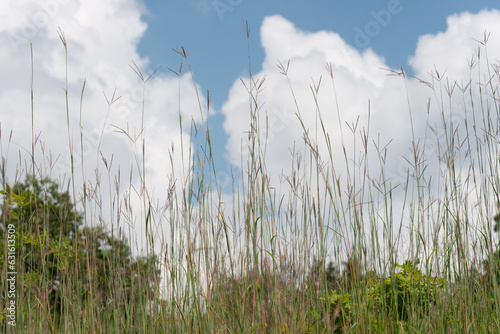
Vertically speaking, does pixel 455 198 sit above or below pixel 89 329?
above

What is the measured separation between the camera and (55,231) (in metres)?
9.27

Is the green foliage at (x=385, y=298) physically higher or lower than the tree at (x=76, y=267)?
lower

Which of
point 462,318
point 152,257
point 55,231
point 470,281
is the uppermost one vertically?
point 55,231

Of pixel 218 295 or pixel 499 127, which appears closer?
pixel 218 295

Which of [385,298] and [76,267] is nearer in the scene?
[385,298]

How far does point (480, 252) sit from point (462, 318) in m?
0.47

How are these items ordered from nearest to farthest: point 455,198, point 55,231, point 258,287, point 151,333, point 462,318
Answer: point 258,287, point 151,333, point 462,318, point 455,198, point 55,231

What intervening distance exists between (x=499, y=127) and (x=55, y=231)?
342 inches

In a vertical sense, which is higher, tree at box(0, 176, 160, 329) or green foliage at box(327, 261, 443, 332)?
tree at box(0, 176, 160, 329)

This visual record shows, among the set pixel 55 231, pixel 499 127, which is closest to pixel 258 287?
pixel 499 127

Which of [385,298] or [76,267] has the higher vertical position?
[76,267]

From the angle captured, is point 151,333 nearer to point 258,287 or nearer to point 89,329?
point 89,329

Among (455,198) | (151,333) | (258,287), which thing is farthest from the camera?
(455,198)

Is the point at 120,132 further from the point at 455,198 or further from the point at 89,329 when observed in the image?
the point at 455,198
